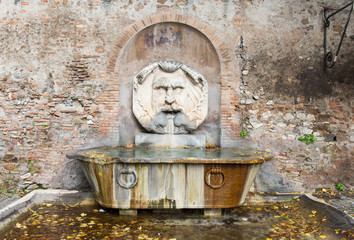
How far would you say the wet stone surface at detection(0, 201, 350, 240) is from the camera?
A: 3840mm

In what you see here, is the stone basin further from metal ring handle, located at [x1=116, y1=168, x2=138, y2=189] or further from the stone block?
the stone block

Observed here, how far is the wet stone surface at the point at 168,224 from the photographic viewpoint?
12.6ft

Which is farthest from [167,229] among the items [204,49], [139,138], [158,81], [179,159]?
[204,49]


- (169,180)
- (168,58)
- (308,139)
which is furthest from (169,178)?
(308,139)

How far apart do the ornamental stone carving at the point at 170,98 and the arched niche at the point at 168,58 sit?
198 millimetres

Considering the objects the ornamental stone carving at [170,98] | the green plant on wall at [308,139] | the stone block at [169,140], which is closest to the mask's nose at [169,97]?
the ornamental stone carving at [170,98]

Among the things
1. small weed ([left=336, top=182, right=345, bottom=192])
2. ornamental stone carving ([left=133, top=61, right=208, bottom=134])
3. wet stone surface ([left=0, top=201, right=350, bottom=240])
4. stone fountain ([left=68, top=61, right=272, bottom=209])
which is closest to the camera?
wet stone surface ([left=0, top=201, right=350, bottom=240])

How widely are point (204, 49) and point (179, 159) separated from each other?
99.7 inches

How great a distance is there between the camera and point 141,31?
5668 mm

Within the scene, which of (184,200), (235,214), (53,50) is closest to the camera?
(184,200)

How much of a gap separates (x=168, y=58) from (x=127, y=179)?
260cm

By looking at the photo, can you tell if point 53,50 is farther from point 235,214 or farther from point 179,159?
point 235,214

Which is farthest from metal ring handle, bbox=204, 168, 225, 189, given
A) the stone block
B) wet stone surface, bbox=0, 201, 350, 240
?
the stone block

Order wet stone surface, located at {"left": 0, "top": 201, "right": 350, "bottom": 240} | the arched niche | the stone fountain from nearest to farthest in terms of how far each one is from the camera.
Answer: wet stone surface, located at {"left": 0, "top": 201, "right": 350, "bottom": 240} → the stone fountain → the arched niche
